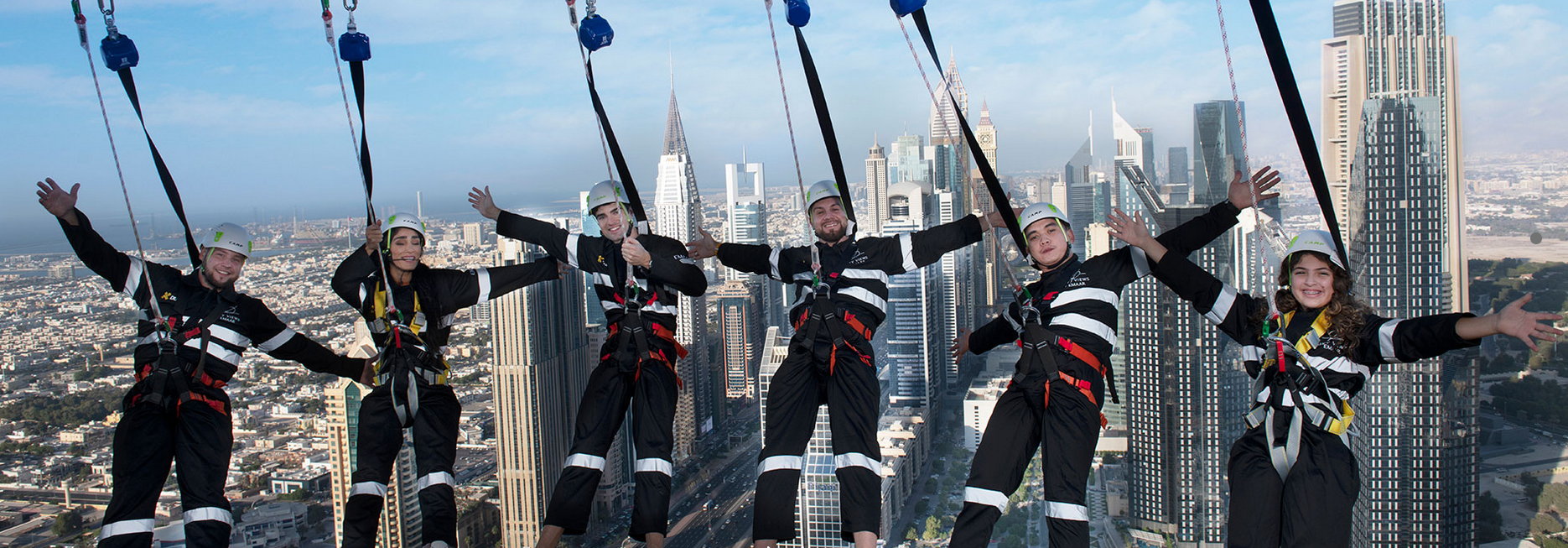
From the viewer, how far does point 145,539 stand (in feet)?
13.5

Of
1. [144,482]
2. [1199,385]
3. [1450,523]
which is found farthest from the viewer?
[1199,385]

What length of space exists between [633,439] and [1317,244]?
3.09 metres

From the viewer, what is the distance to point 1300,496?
11.3ft

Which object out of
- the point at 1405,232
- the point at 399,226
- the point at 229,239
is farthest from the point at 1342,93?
the point at 229,239

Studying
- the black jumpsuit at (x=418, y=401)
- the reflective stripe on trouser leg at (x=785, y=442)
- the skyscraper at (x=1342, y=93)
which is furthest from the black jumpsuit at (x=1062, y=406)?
the skyscraper at (x=1342, y=93)

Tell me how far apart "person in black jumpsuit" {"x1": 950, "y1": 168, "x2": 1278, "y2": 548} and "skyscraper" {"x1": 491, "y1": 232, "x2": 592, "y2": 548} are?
434 inches

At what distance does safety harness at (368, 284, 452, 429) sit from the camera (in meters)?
4.45

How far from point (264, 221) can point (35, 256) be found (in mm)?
9576

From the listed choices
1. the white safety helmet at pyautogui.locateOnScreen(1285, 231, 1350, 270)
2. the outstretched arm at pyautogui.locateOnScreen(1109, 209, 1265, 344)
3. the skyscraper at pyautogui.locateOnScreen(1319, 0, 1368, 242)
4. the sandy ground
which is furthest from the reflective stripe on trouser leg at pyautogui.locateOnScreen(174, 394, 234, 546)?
the sandy ground

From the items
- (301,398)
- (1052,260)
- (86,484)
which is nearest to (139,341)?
(1052,260)

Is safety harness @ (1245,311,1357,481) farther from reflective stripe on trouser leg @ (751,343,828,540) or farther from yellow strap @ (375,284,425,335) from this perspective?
yellow strap @ (375,284,425,335)

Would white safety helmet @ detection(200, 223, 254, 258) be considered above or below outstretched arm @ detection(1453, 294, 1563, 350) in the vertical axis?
above

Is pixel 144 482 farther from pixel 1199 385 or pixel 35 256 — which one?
pixel 1199 385

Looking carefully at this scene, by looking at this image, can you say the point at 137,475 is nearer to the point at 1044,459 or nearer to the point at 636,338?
the point at 636,338
